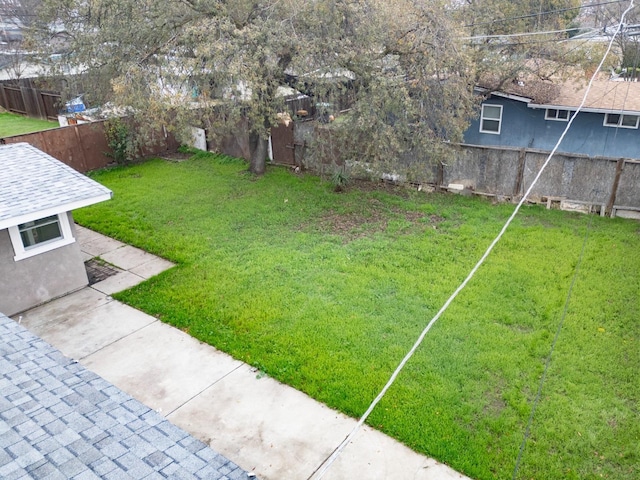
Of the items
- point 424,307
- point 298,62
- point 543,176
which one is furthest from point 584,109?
point 424,307

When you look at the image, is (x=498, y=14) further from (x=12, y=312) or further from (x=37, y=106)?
(x=37, y=106)

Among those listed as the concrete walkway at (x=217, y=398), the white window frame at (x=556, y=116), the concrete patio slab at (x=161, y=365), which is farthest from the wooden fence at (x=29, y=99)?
the white window frame at (x=556, y=116)

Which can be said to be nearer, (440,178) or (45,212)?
(45,212)

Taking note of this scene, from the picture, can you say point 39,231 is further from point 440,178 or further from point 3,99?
point 3,99

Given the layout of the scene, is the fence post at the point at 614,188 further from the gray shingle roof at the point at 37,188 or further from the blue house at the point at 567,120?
the gray shingle roof at the point at 37,188

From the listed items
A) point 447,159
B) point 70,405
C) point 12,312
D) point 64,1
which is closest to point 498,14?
point 447,159

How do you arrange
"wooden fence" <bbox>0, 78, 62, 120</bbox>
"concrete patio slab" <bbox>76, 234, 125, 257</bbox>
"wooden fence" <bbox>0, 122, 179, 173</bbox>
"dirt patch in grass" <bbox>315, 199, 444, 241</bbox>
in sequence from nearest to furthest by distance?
1. "concrete patio slab" <bbox>76, 234, 125, 257</bbox>
2. "dirt patch in grass" <bbox>315, 199, 444, 241</bbox>
3. "wooden fence" <bbox>0, 122, 179, 173</bbox>
4. "wooden fence" <bbox>0, 78, 62, 120</bbox>

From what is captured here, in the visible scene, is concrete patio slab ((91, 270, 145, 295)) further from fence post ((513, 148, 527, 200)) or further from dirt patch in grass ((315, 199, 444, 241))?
fence post ((513, 148, 527, 200))

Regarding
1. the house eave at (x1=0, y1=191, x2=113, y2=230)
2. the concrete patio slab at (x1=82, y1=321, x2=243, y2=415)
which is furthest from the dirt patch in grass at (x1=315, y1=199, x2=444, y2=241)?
the house eave at (x1=0, y1=191, x2=113, y2=230)
